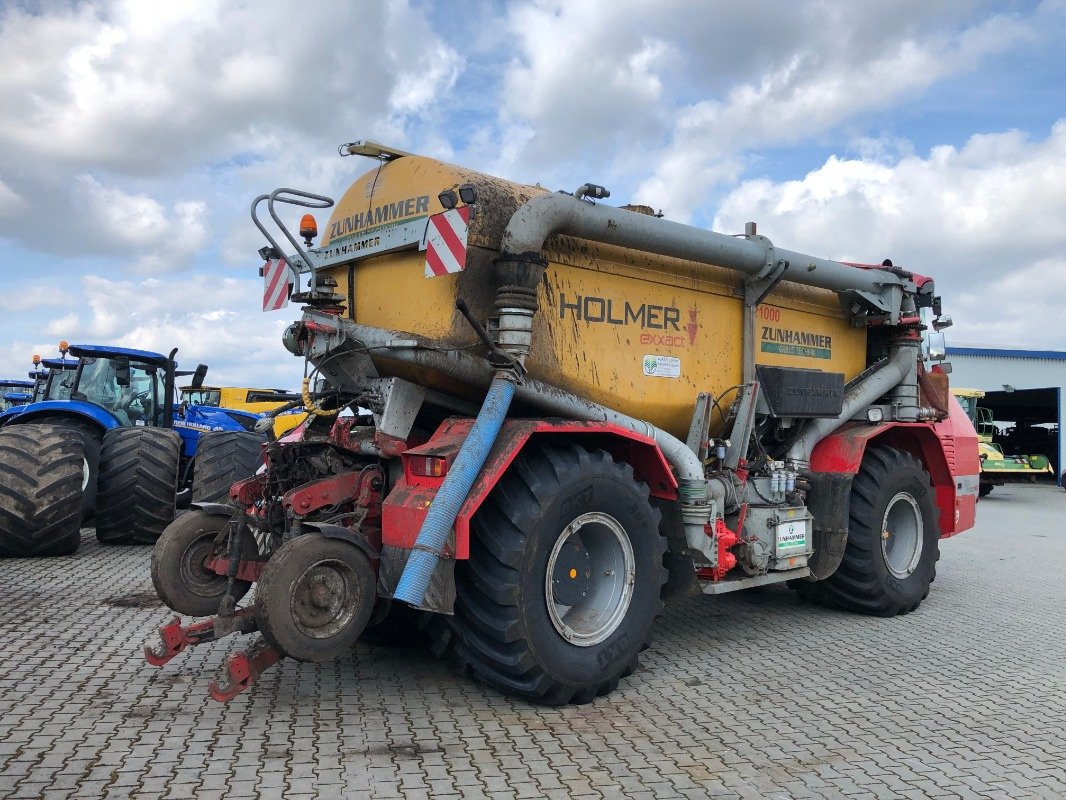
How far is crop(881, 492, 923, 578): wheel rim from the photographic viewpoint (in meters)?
7.09

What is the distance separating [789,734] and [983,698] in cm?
142

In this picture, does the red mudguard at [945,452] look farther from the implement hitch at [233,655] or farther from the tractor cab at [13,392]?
the tractor cab at [13,392]

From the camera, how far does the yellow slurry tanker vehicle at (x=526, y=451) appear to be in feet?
14.0

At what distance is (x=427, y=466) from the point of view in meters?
4.46

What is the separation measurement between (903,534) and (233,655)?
5485 millimetres

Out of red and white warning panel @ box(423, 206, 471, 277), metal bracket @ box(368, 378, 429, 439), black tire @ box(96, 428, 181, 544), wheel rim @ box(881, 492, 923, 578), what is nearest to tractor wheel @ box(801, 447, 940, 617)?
wheel rim @ box(881, 492, 923, 578)

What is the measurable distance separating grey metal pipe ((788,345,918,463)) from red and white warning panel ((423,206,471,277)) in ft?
11.0

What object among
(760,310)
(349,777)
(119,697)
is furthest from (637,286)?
(119,697)

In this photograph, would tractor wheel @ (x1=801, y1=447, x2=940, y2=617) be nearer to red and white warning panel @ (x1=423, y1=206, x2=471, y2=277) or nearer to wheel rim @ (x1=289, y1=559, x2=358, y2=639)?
red and white warning panel @ (x1=423, y1=206, x2=471, y2=277)

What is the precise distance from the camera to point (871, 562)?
21.7ft

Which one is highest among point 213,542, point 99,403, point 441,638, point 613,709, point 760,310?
point 760,310

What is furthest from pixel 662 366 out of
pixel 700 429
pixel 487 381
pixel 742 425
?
pixel 487 381

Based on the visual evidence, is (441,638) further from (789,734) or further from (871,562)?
(871,562)

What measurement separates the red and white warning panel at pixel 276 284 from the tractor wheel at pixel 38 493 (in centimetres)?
401
